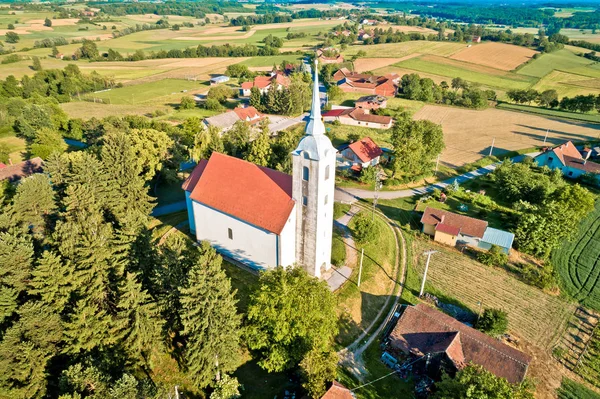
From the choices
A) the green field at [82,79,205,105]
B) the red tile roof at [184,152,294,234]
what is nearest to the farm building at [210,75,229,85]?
the green field at [82,79,205,105]

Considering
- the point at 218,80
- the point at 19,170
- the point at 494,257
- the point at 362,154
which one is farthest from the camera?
the point at 218,80

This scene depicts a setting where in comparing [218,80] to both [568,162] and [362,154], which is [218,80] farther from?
[568,162]

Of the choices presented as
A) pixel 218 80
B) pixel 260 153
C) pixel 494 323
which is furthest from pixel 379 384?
pixel 218 80

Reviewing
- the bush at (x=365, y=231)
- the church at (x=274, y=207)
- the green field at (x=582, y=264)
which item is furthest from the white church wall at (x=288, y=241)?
the green field at (x=582, y=264)

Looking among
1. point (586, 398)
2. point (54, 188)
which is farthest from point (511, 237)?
point (54, 188)

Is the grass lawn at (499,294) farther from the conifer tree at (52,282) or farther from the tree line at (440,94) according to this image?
the tree line at (440,94)

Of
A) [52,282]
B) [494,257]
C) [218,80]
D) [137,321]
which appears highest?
[52,282]

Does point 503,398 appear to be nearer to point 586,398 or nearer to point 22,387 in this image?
point 586,398
